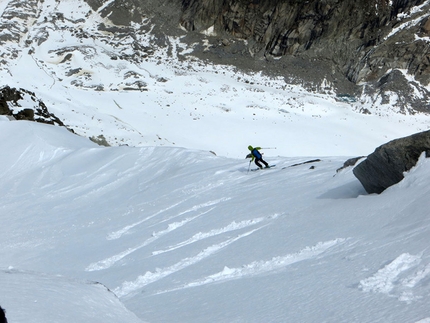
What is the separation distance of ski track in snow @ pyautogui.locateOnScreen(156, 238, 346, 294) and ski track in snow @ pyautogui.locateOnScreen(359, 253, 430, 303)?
1.15 metres

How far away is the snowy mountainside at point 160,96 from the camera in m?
24.2

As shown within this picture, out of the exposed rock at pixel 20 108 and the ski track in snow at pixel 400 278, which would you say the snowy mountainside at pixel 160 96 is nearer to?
the exposed rock at pixel 20 108

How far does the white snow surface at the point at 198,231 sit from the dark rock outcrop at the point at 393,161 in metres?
0.25

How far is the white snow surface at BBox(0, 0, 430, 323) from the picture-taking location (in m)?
3.76

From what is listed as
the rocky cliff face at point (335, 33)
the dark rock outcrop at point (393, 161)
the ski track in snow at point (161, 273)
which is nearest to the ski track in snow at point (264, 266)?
the ski track in snow at point (161, 273)

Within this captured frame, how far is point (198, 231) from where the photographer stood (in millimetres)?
7746

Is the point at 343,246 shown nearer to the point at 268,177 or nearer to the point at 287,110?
the point at 268,177

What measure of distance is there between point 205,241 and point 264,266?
199 cm

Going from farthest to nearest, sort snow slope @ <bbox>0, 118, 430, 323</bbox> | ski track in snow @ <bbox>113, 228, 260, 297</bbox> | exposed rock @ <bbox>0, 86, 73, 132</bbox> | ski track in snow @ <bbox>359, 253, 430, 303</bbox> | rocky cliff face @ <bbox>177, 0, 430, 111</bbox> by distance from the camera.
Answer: rocky cliff face @ <bbox>177, 0, 430, 111</bbox> → exposed rock @ <bbox>0, 86, 73, 132</bbox> → ski track in snow @ <bbox>113, 228, 260, 297</bbox> → snow slope @ <bbox>0, 118, 430, 323</bbox> → ski track in snow @ <bbox>359, 253, 430, 303</bbox>

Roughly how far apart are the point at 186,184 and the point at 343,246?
270 inches

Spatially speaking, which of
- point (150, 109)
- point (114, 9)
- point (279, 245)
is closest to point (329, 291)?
point (279, 245)

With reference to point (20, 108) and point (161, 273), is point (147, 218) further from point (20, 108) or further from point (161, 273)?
point (20, 108)

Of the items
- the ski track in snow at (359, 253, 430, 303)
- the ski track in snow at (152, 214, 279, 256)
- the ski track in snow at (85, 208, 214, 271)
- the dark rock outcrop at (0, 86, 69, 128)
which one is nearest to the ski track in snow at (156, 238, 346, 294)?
the ski track in snow at (359, 253, 430, 303)

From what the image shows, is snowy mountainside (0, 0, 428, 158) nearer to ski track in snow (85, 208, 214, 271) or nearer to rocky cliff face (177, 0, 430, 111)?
rocky cliff face (177, 0, 430, 111)
